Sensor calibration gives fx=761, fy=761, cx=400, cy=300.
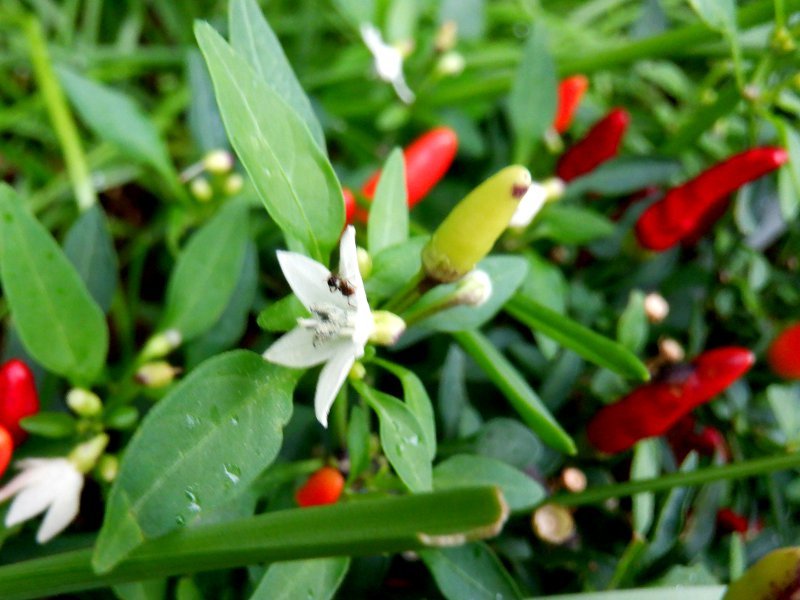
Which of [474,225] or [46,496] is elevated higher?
[474,225]

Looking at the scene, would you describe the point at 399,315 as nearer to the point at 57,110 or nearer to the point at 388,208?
the point at 388,208

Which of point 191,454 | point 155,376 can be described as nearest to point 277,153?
point 191,454

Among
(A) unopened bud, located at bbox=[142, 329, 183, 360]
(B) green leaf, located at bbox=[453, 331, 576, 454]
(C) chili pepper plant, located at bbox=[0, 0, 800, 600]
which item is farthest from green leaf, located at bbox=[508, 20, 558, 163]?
(A) unopened bud, located at bbox=[142, 329, 183, 360]

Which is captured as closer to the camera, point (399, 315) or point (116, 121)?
point (399, 315)

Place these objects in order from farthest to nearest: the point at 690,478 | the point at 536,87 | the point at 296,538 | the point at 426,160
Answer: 1. the point at 536,87
2. the point at 426,160
3. the point at 690,478
4. the point at 296,538

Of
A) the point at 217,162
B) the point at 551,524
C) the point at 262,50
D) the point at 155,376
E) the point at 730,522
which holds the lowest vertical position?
the point at 730,522

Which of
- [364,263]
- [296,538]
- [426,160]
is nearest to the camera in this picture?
[296,538]
